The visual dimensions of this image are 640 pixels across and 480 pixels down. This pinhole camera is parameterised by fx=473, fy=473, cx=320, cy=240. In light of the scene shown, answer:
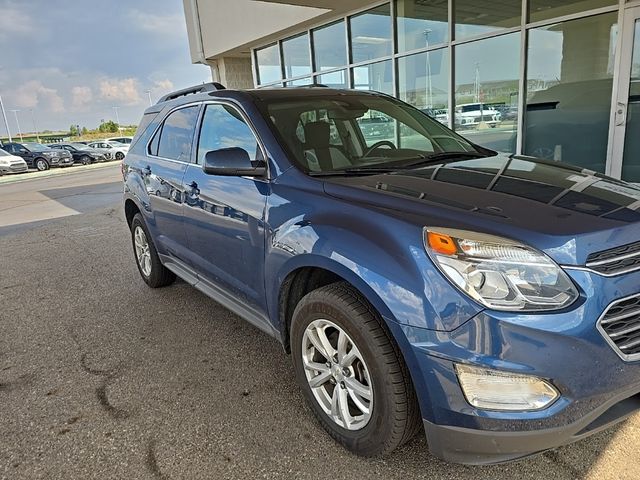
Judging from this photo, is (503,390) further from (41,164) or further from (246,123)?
(41,164)

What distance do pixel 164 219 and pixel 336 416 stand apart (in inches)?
91.5

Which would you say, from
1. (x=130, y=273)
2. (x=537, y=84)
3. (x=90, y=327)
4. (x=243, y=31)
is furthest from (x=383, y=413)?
(x=243, y=31)

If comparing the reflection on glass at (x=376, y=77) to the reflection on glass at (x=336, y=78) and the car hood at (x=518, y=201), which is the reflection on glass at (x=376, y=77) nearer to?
the reflection on glass at (x=336, y=78)

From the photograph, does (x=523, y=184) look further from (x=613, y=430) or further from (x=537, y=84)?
(x=537, y=84)

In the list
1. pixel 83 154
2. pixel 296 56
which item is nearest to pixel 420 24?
pixel 296 56

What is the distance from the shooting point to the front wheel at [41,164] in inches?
1072

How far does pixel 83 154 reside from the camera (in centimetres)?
3106

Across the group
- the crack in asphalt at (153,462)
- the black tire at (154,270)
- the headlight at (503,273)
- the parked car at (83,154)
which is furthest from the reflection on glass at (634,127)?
the parked car at (83,154)

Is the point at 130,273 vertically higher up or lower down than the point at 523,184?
lower down

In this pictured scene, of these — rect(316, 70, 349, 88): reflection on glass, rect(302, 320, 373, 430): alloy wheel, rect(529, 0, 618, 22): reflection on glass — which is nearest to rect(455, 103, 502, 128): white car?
rect(529, 0, 618, 22): reflection on glass

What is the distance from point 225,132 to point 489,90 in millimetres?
5885

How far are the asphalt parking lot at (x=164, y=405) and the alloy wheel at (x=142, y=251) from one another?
0.21 metres

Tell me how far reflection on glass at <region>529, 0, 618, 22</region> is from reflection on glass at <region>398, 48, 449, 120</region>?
66.7 inches

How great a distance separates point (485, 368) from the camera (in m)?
1.66
